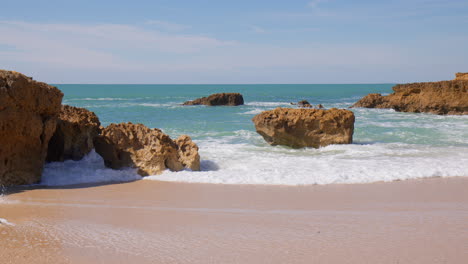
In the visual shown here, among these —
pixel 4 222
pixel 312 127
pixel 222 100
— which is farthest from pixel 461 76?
pixel 4 222

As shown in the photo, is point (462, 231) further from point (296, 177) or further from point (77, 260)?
point (77, 260)

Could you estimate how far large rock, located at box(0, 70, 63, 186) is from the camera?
261 inches

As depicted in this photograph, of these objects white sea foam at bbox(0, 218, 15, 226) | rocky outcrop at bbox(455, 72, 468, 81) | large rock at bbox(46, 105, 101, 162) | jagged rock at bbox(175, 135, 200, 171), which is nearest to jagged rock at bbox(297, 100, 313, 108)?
rocky outcrop at bbox(455, 72, 468, 81)

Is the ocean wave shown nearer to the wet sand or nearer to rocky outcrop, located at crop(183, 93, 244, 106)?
the wet sand

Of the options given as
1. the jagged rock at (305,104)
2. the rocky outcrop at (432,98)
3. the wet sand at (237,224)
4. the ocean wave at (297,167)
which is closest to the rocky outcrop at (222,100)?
the jagged rock at (305,104)

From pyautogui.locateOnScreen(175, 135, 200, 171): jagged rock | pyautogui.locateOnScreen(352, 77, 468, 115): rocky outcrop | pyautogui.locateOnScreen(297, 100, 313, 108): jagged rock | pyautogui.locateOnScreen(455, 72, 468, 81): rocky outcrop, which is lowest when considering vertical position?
pyautogui.locateOnScreen(175, 135, 200, 171): jagged rock

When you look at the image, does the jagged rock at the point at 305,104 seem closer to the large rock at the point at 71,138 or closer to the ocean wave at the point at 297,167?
the ocean wave at the point at 297,167

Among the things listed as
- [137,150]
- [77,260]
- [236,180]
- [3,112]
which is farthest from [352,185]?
[3,112]

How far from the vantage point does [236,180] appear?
726 cm

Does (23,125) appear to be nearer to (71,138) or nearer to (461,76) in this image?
(71,138)

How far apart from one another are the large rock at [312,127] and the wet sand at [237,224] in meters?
4.52

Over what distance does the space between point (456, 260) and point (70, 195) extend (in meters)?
4.91

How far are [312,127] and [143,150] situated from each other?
512cm

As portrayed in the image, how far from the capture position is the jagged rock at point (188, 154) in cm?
798
